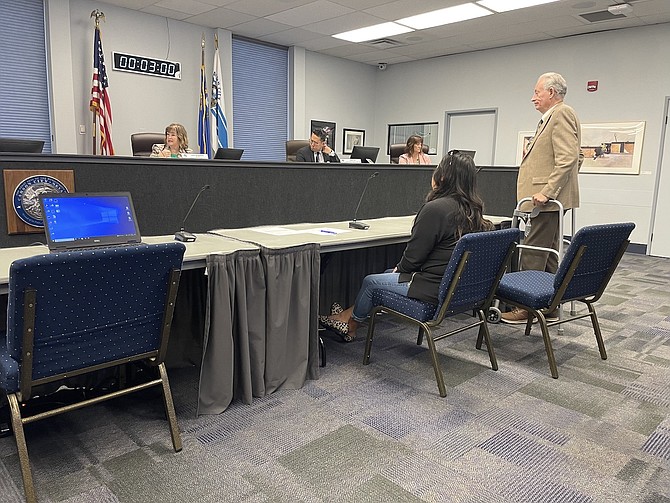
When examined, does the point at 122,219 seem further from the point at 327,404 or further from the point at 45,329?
the point at 327,404

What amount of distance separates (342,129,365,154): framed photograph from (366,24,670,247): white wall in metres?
1.26

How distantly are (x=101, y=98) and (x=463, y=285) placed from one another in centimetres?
445

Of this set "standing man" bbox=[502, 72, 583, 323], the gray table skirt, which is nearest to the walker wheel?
"standing man" bbox=[502, 72, 583, 323]

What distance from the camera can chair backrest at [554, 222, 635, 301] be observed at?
2.35m

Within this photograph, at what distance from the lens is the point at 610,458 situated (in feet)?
5.92

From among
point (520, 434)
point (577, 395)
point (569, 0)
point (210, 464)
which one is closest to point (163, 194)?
point (210, 464)

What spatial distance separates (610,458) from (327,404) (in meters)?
1.08

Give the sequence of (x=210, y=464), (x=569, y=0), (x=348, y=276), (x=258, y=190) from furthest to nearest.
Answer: (x=569, y=0), (x=348, y=276), (x=258, y=190), (x=210, y=464)

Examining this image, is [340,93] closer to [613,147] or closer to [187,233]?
[613,147]

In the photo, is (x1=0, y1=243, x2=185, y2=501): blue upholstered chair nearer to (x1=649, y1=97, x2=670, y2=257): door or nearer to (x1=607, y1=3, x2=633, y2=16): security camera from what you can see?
(x1=607, y1=3, x2=633, y2=16): security camera

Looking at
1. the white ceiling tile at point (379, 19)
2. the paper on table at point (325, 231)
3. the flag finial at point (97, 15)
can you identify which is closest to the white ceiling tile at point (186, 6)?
the white ceiling tile at point (379, 19)

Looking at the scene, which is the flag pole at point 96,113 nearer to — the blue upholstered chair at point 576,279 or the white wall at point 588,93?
the blue upholstered chair at point 576,279

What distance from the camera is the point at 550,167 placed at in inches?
123

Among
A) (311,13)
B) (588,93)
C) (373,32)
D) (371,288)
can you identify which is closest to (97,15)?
(311,13)
